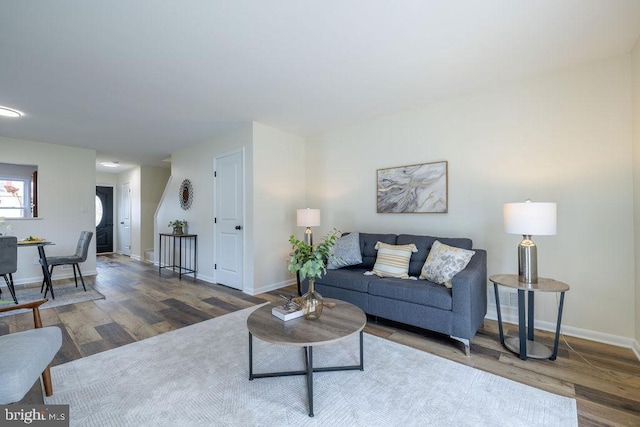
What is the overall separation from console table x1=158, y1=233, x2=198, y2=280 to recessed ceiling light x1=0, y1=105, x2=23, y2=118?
246cm

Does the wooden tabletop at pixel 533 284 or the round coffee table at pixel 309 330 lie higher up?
the wooden tabletop at pixel 533 284

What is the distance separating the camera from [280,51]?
226cm

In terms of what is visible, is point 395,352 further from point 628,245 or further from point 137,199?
point 137,199

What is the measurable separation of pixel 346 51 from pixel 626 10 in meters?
1.84

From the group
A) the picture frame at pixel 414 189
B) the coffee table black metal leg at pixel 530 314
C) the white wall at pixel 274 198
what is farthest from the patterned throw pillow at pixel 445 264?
the white wall at pixel 274 198

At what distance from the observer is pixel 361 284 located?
2.79m

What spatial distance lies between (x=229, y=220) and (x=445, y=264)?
122 inches

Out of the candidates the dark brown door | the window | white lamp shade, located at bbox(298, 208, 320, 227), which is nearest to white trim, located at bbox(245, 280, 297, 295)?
white lamp shade, located at bbox(298, 208, 320, 227)

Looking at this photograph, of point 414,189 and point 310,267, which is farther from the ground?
point 414,189

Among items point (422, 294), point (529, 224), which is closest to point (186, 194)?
point (422, 294)

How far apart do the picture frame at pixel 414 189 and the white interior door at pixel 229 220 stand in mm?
2015

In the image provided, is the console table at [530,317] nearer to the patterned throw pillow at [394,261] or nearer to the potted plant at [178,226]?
the patterned throw pillow at [394,261]

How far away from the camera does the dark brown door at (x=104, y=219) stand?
8.00 m

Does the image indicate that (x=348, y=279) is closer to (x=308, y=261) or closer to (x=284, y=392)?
(x=308, y=261)
